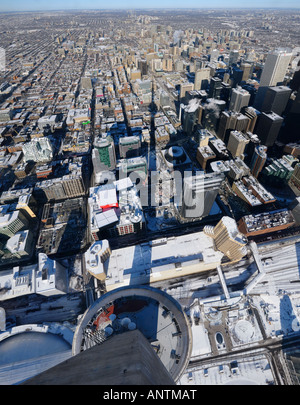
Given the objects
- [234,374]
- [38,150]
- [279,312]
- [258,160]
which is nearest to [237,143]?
[258,160]

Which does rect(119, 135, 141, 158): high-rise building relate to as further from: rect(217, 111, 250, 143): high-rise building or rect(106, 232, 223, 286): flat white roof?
rect(106, 232, 223, 286): flat white roof

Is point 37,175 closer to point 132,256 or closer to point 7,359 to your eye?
point 132,256

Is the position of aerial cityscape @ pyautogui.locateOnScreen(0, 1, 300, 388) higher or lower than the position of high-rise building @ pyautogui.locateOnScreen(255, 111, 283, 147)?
lower

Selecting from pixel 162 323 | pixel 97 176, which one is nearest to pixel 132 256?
pixel 162 323

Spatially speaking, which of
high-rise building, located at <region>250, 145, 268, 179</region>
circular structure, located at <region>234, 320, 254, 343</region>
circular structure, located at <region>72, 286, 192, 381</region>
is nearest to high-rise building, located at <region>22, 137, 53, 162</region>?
circular structure, located at <region>72, 286, 192, 381</region>

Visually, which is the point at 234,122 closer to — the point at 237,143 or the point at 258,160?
the point at 237,143

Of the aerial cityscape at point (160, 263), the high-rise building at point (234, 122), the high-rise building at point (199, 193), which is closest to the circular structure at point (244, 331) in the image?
the aerial cityscape at point (160, 263)
